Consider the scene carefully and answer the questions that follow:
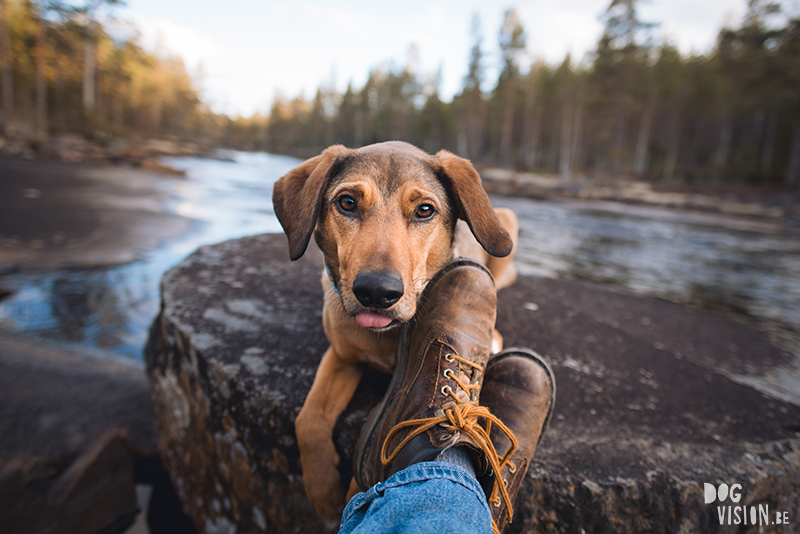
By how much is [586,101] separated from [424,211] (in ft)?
189

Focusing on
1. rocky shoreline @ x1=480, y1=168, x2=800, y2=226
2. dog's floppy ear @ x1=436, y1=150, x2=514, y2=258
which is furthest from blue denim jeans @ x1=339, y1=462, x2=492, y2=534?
rocky shoreline @ x1=480, y1=168, x2=800, y2=226

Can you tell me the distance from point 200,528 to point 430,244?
8.27 feet

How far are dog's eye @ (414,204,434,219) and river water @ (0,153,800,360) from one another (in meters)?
4.11

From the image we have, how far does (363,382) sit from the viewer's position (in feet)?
8.46

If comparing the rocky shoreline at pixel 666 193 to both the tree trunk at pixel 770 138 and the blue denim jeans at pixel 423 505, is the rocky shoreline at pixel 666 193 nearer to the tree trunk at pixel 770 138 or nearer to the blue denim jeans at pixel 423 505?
the tree trunk at pixel 770 138

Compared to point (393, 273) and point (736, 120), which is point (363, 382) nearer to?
point (393, 273)

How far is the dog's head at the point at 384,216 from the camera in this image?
1.92m

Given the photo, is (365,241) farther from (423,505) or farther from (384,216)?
(423,505)

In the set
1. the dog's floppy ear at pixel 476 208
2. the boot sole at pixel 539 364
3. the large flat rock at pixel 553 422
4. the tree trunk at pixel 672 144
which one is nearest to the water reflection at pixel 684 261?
the large flat rock at pixel 553 422

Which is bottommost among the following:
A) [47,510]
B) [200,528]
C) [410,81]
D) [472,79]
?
[200,528]

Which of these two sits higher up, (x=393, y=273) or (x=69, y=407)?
(x=393, y=273)

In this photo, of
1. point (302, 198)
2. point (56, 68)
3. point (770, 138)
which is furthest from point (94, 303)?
point (770, 138)

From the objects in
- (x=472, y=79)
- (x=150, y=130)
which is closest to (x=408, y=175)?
(x=472, y=79)

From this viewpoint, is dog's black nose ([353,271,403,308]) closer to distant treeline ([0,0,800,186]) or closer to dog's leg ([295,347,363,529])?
dog's leg ([295,347,363,529])
